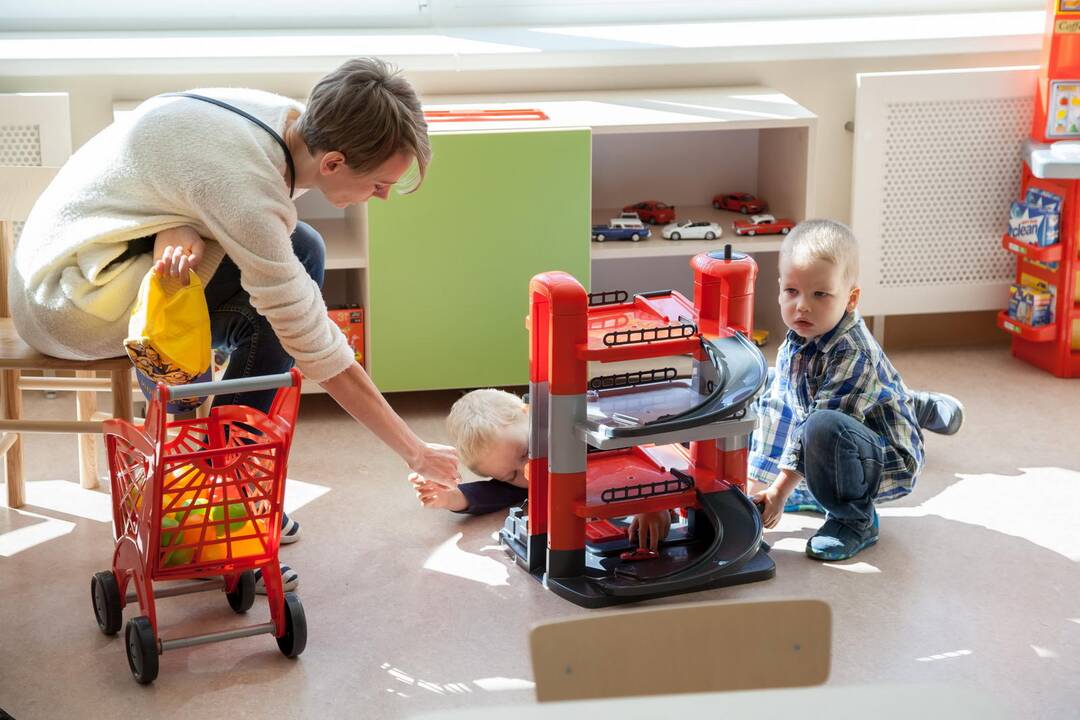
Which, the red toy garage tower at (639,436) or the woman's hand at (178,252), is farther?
the red toy garage tower at (639,436)

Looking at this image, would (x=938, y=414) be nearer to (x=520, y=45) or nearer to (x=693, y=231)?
(x=693, y=231)

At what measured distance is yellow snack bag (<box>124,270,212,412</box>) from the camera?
198 cm

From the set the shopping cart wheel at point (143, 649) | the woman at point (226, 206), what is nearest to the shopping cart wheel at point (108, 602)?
the shopping cart wheel at point (143, 649)

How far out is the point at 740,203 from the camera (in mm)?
3668

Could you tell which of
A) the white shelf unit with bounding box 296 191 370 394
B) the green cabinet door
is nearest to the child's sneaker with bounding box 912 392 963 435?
the green cabinet door

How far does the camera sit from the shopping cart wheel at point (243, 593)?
230 centimetres

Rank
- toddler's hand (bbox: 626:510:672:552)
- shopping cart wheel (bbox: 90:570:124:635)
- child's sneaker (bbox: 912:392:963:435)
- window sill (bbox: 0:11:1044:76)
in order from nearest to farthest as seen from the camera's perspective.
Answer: shopping cart wheel (bbox: 90:570:124:635)
toddler's hand (bbox: 626:510:672:552)
child's sneaker (bbox: 912:392:963:435)
window sill (bbox: 0:11:1044:76)

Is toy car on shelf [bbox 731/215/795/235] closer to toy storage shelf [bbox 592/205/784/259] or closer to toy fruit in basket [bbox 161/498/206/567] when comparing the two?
toy storage shelf [bbox 592/205/784/259]

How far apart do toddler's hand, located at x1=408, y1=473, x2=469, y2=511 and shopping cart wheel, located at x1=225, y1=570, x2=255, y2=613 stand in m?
0.39

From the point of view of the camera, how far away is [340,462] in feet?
9.95

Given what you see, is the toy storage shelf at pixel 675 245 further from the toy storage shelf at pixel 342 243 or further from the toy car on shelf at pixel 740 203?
the toy storage shelf at pixel 342 243

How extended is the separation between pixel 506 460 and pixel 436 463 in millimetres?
543

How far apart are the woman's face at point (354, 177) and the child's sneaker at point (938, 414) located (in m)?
1.36

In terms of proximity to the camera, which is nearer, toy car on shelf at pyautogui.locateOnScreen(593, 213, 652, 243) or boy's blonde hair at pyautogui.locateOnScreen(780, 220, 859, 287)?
boy's blonde hair at pyautogui.locateOnScreen(780, 220, 859, 287)
